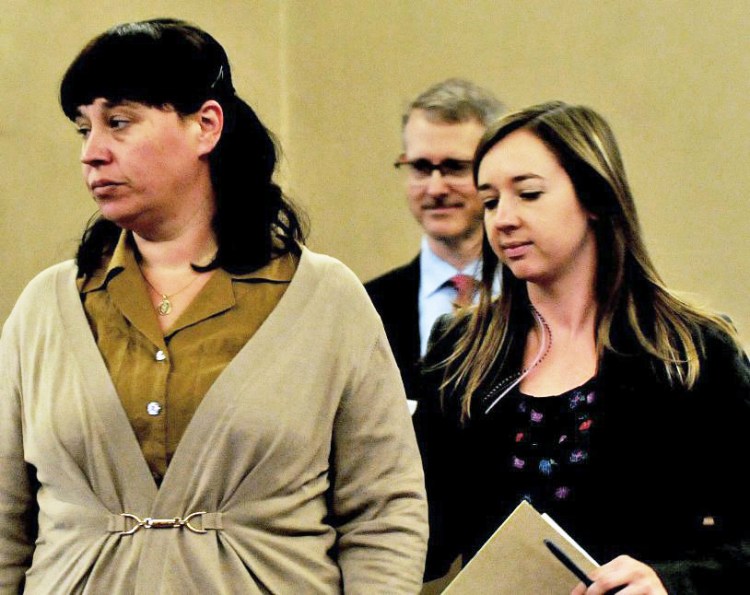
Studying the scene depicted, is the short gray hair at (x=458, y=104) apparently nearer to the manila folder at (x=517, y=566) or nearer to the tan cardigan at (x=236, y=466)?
the tan cardigan at (x=236, y=466)

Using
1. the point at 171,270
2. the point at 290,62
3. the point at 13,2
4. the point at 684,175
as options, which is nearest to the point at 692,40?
the point at 684,175

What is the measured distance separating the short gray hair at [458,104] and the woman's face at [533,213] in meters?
0.93

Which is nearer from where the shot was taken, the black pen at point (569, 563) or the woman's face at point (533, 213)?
the black pen at point (569, 563)

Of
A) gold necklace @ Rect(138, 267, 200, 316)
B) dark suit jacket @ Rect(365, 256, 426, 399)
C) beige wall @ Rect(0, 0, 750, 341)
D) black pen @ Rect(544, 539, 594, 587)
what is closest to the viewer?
black pen @ Rect(544, 539, 594, 587)

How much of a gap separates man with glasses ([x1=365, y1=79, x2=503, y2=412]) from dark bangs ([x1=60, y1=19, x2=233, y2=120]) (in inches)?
48.4

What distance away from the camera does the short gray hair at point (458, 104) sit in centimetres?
307

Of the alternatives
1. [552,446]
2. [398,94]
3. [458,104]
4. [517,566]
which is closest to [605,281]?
[552,446]

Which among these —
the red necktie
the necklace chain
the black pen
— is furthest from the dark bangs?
the red necktie

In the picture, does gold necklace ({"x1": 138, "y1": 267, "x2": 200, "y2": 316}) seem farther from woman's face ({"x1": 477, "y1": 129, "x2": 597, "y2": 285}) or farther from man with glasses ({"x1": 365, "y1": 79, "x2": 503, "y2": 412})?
man with glasses ({"x1": 365, "y1": 79, "x2": 503, "y2": 412})

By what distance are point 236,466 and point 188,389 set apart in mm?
134

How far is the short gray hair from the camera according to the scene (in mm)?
3070

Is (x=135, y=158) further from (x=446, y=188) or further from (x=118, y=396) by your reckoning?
(x=446, y=188)

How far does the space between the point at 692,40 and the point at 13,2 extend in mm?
2084

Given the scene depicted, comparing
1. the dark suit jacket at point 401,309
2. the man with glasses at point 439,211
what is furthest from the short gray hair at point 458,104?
the dark suit jacket at point 401,309
